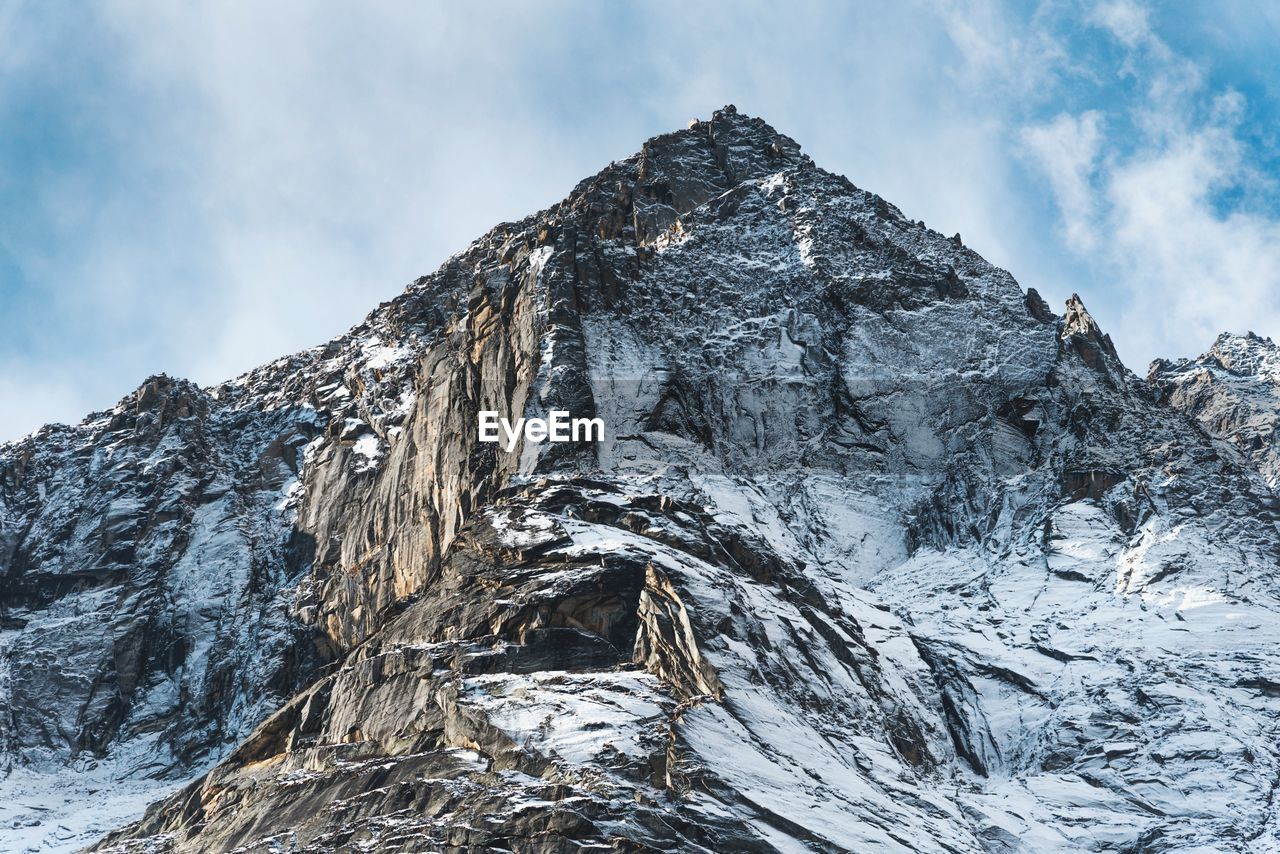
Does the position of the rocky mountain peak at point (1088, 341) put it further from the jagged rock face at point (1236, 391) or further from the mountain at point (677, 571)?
the jagged rock face at point (1236, 391)

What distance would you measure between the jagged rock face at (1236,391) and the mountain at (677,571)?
84cm

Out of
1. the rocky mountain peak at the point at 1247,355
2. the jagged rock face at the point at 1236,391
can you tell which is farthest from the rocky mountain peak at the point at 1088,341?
the rocky mountain peak at the point at 1247,355

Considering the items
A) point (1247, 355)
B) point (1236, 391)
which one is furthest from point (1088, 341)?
point (1247, 355)

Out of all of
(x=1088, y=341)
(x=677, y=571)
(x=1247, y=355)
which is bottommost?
(x=677, y=571)

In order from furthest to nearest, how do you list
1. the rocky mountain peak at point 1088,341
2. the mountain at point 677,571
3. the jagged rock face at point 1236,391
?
the jagged rock face at point 1236,391 → the rocky mountain peak at point 1088,341 → the mountain at point 677,571

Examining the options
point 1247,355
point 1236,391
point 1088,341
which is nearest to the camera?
point 1088,341

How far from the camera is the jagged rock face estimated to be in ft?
473

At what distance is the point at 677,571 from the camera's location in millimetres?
82188

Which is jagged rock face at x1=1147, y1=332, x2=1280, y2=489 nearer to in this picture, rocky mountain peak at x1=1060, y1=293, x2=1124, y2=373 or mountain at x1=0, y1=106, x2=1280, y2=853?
mountain at x1=0, y1=106, x2=1280, y2=853

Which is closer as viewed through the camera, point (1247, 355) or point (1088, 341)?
point (1088, 341)

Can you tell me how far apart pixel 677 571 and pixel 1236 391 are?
8857 centimetres

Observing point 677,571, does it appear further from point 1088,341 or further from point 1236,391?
point 1236,391

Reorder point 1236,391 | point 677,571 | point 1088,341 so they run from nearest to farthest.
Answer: point 677,571 < point 1088,341 < point 1236,391

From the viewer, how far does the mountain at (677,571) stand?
72.6 metres
